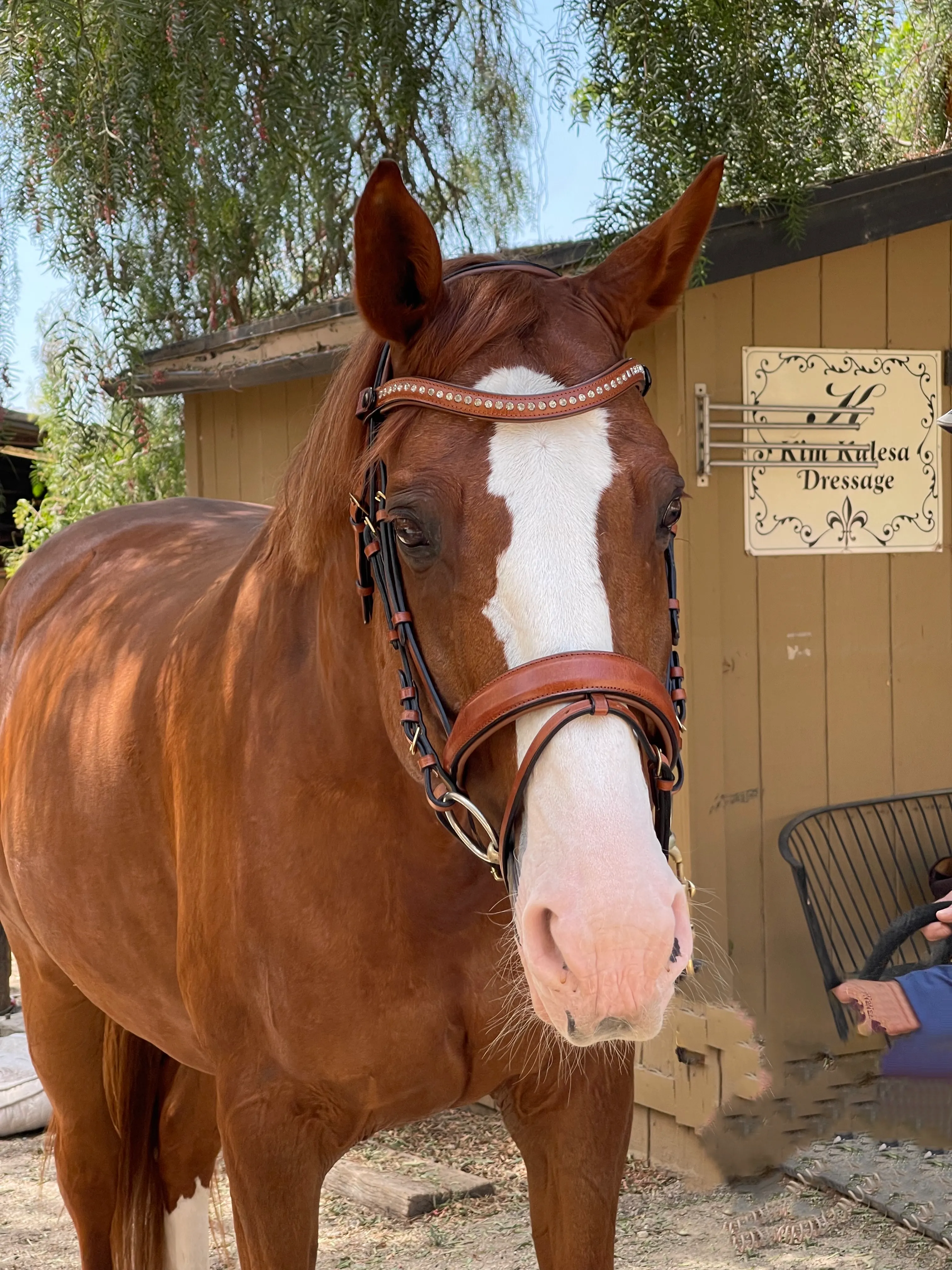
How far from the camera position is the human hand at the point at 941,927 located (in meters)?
2.12

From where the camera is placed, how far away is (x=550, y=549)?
4.25 feet

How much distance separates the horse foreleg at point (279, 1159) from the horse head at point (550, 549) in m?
0.53

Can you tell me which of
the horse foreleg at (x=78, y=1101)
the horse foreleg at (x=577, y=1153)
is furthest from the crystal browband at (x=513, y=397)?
the horse foreleg at (x=78, y=1101)

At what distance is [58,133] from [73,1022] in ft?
7.93

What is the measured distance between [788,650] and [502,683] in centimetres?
262

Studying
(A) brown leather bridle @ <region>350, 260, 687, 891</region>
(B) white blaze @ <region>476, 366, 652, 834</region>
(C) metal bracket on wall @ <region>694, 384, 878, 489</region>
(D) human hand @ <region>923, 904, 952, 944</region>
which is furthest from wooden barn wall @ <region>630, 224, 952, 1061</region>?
(B) white blaze @ <region>476, 366, 652, 834</region>

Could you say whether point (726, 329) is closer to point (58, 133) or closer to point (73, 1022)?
point (58, 133)

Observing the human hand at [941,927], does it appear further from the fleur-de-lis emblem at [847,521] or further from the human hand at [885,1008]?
the fleur-de-lis emblem at [847,521]

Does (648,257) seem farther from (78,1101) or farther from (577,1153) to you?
(78,1101)

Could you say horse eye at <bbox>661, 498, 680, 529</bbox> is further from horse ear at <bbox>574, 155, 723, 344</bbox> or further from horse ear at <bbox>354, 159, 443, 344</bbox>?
horse ear at <bbox>354, 159, 443, 344</bbox>

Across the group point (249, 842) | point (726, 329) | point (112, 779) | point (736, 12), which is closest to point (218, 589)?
point (112, 779)

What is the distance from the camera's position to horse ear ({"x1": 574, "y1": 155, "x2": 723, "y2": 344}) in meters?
1.59

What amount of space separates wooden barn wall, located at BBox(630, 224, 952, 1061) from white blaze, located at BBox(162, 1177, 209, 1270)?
4.89 ft

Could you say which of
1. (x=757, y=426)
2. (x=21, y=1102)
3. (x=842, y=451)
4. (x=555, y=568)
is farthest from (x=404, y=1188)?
(x=555, y=568)
